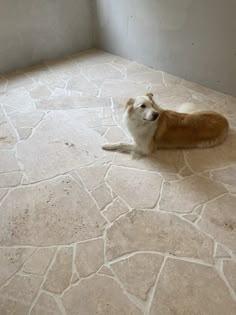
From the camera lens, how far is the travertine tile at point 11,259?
1648 mm

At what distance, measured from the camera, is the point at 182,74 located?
12.2ft

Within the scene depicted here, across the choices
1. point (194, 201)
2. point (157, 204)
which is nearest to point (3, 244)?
point (157, 204)

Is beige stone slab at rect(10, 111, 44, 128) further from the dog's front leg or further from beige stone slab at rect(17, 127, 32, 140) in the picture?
the dog's front leg

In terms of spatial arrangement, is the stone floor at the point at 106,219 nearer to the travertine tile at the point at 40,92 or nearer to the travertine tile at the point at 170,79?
the travertine tile at the point at 40,92

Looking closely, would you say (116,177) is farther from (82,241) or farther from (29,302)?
(29,302)

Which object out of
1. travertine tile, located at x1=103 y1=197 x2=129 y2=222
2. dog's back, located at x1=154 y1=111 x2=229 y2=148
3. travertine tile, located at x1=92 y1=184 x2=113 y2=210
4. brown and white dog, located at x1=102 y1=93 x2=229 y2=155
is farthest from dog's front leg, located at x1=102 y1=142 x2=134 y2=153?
travertine tile, located at x1=103 y1=197 x2=129 y2=222

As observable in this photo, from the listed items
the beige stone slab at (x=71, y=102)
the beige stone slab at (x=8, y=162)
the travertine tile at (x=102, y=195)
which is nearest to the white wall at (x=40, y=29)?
the beige stone slab at (x=71, y=102)

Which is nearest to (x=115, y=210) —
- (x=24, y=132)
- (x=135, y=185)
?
(x=135, y=185)

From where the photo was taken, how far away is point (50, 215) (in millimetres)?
1994

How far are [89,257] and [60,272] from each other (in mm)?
178

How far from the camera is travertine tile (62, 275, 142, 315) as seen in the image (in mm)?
1478

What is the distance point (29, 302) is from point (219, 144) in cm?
190

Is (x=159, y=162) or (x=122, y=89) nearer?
(x=159, y=162)

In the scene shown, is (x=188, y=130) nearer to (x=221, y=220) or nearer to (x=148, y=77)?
(x=221, y=220)
